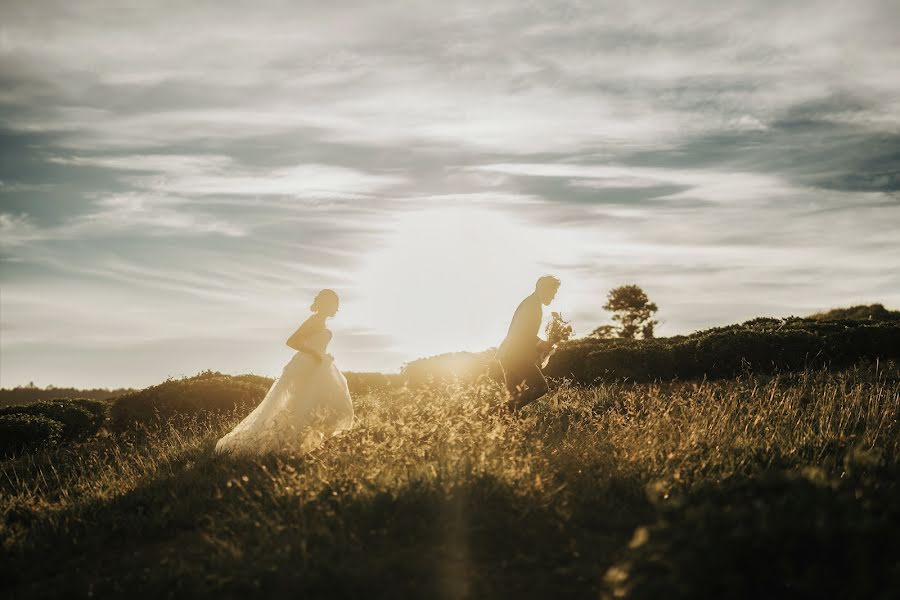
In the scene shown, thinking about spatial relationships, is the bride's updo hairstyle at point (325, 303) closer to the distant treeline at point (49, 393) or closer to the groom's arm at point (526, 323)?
the groom's arm at point (526, 323)

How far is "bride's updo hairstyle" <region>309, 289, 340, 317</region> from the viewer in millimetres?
8773

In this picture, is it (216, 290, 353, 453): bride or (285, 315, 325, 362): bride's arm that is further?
(285, 315, 325, 362): bride's arm

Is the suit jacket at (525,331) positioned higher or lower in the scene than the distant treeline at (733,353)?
higher

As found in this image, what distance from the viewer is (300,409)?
8.14 meters

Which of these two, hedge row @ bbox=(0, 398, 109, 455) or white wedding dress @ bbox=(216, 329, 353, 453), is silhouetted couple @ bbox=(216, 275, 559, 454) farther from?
hedge row @ bbox=(0, 398, 109, 455)

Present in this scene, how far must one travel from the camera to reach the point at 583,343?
16484 mm

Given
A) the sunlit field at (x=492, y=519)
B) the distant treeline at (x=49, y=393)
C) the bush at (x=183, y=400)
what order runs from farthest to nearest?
the distant treeline at (x=49, y=393) < the bush at (x=183, y=400) < the sunlit field at (x=492, y=519)

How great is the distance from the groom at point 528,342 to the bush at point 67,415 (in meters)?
10.2

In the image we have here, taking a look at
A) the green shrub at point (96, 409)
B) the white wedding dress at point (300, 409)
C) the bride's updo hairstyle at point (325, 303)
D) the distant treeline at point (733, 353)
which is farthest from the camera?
the green shrub at point (96, 409)

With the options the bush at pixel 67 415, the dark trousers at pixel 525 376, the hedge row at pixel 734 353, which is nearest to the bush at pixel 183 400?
the bush at pixel 67 415

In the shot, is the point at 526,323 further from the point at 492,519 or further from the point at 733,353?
the point at 733,353

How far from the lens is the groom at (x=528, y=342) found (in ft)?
29.5

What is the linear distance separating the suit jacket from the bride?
235 centimetres

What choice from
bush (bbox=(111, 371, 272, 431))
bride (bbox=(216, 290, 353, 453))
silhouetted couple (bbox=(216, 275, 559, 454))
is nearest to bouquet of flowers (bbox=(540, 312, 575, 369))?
silhouetted couple (bbox=(216, 275, 559, 454))
